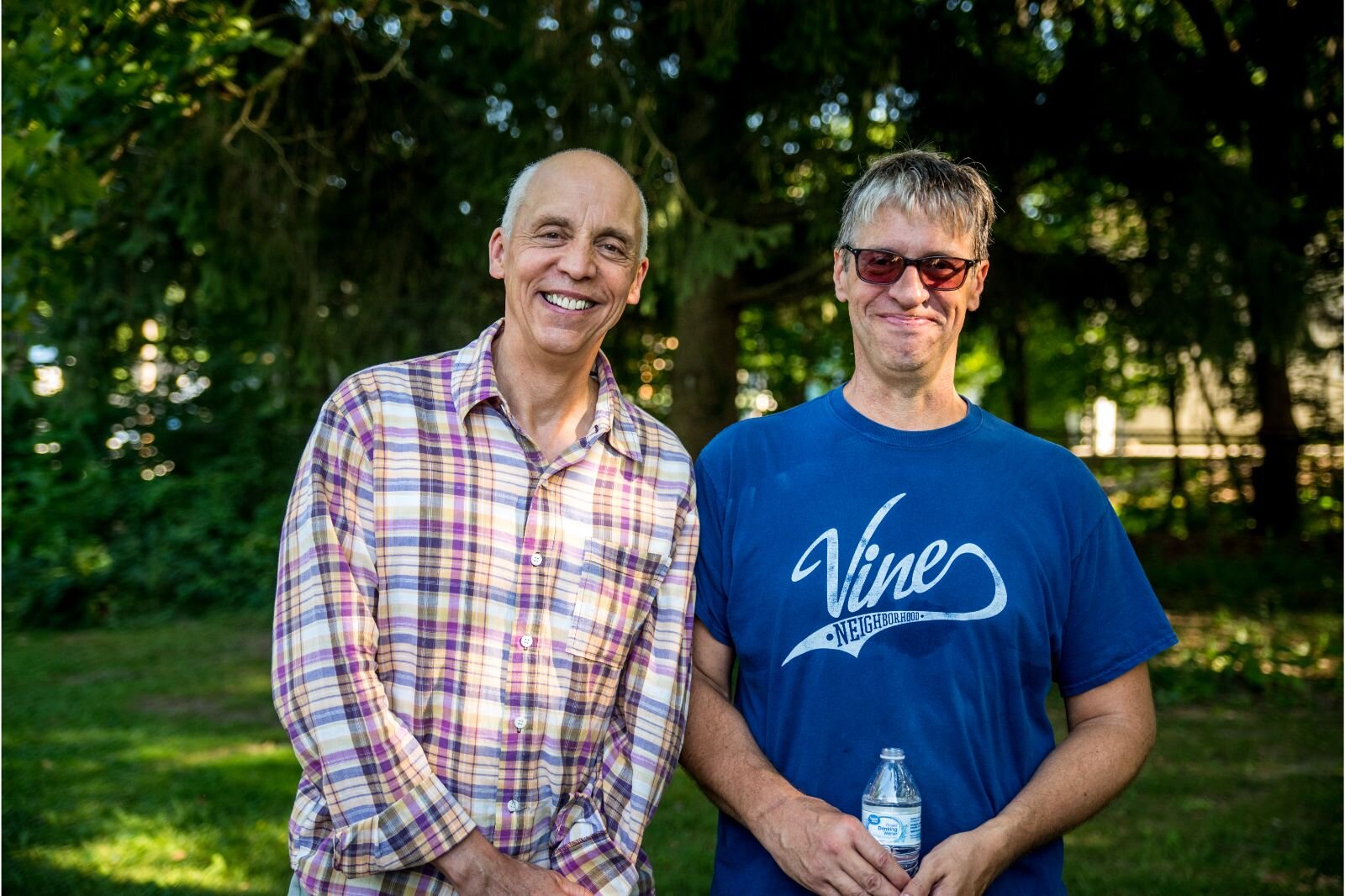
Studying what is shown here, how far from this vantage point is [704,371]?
9.20 m

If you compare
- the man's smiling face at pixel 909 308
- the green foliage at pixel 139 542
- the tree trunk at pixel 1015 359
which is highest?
the tree trunk at pixel 1015 359

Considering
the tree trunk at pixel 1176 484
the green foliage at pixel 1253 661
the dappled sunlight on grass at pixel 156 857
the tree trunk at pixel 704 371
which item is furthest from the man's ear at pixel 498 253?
the tree trunk at pixel 1176 484

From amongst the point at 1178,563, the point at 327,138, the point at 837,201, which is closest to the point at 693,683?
the point at 837,201

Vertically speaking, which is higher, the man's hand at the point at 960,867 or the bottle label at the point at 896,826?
the bottle label at the point at 896,826

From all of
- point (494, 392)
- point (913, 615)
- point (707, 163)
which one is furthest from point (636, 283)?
point (707, 163)

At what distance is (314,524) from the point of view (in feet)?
7.57

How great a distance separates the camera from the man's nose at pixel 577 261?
2.52 m

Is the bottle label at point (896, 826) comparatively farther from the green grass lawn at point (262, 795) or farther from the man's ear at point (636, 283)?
the green grass lawn at point (262, 795)

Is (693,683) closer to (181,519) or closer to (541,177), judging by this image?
(541,177)

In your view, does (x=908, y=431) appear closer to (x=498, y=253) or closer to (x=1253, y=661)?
(x=498, y=253)

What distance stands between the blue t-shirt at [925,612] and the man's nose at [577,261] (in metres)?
0.56

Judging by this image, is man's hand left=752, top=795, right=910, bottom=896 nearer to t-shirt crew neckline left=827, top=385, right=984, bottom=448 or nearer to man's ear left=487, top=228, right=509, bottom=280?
t-shirt crew neckline left=827, top=385, right=984, bottom=448

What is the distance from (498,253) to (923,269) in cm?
98

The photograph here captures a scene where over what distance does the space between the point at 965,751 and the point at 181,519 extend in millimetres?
11960
